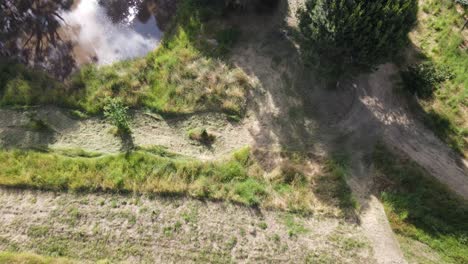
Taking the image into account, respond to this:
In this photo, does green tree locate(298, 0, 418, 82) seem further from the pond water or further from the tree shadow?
the pond water

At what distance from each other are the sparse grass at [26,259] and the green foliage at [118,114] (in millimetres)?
8402

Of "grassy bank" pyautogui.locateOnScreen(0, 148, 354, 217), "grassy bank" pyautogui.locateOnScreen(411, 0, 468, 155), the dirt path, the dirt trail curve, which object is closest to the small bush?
"grassy bank" pyautogui.locateOnScreen(0, 148, 354, 217)

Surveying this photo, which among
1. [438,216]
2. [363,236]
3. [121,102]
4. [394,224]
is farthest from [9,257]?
[438,216]

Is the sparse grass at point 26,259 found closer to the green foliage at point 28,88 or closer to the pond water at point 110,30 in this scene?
the green foliage at point 28,88

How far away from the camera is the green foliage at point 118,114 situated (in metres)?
21.2

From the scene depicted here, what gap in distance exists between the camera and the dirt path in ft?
57.1

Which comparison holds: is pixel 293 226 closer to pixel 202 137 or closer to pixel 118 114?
pixel 202 137

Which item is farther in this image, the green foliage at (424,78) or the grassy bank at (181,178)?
the green foliage at (424,78)

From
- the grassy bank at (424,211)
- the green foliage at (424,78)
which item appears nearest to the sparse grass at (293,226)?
the grassy bank at (424,211)

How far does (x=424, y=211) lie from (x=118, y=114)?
64.4ft

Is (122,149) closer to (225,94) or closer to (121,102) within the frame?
(121,102)

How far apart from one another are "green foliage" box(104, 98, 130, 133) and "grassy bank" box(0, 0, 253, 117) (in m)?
0.95

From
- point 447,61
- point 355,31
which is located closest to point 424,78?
point 447,61

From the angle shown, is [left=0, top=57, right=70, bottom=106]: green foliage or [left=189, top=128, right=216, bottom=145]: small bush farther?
[left=0, top=57, right=70, bottom=106]: green foliage
